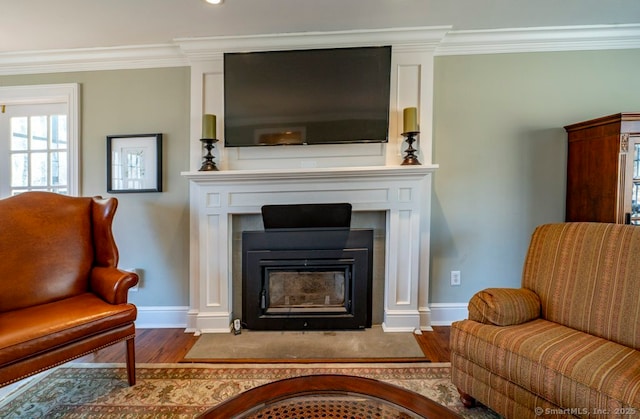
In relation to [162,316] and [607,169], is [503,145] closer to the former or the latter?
[607,169]

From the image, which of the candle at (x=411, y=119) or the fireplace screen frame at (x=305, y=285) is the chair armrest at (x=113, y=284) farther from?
the candle at (x=411, y=119)

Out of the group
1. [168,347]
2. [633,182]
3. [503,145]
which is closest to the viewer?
[633,182]

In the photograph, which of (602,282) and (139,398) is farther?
(139,398)

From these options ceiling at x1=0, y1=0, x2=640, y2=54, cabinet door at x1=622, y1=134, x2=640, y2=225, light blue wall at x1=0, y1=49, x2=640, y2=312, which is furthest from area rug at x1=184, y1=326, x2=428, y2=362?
ceiling at x1=0, y1=0, x2=640, y2=54

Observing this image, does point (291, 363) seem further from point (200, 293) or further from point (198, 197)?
point (198, 197)

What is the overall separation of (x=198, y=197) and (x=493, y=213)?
96.8 inches

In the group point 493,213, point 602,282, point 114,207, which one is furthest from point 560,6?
point 114,207

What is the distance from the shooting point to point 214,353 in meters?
2.06

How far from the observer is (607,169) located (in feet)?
6.60

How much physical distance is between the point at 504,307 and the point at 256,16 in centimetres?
237

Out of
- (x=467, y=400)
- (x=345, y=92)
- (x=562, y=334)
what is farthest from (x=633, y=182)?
(x=345, y=92)

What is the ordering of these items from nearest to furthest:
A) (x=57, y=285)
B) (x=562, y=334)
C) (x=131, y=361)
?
(x=562, y=334)
(x=131, y=361)
(x=57, y=285)

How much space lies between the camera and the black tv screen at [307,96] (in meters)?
2.27

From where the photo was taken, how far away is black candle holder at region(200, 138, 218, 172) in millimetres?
2287
